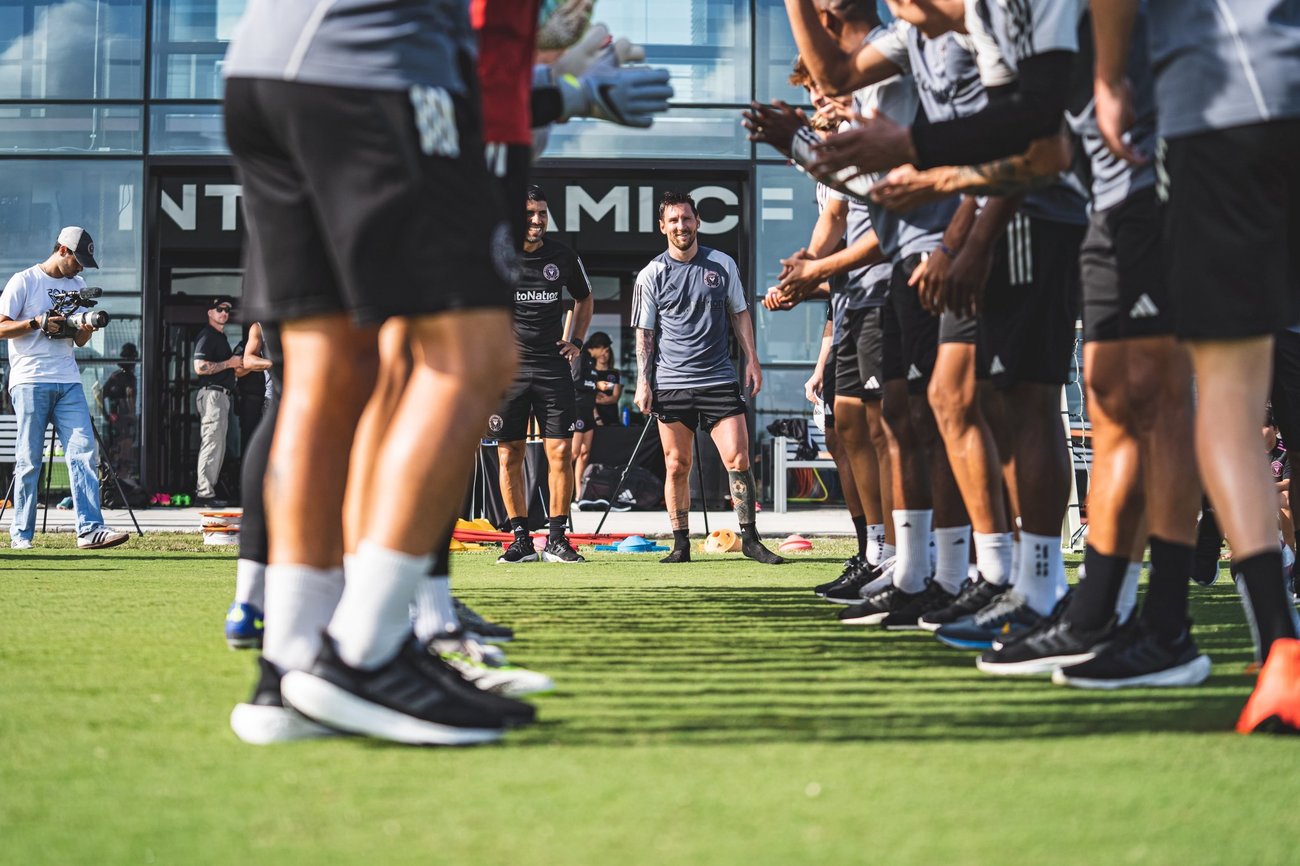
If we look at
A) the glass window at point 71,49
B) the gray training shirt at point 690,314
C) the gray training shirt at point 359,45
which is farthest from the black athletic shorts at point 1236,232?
the glass window at point 71,49

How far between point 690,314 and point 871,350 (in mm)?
3551

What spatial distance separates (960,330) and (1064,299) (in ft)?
1.16

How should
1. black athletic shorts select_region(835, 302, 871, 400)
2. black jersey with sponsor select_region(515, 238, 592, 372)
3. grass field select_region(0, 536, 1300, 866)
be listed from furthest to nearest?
black jersey with sponsor select_region(515, 238, 592, 372) < black athletic shorts select_region(835, 302, 871, 400) < grass field select_region(0, 536, 1300, 866)

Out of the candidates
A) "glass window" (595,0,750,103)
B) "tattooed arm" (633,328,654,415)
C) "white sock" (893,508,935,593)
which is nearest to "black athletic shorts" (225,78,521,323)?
"white sock" (893,508,935,593)

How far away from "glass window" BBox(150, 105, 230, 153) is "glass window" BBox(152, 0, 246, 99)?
8.1 inches

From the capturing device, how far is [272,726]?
2449mm

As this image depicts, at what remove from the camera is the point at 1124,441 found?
11.0 ft

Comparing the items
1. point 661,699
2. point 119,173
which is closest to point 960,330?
point 661,699

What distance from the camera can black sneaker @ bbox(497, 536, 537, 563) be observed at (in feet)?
27.5

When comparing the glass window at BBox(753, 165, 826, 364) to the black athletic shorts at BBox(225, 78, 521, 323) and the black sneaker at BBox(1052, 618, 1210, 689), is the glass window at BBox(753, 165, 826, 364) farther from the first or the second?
the black athletic shorts at BBox(225, 78, 521, 323)

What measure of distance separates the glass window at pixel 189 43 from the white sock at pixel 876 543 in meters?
13.5

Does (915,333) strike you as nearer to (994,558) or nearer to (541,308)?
(994,558)

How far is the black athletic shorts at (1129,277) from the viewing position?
10.7ft

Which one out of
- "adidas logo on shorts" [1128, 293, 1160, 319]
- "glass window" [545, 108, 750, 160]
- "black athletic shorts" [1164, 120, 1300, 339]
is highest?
"glass window" [545, 108, 750, 160]
